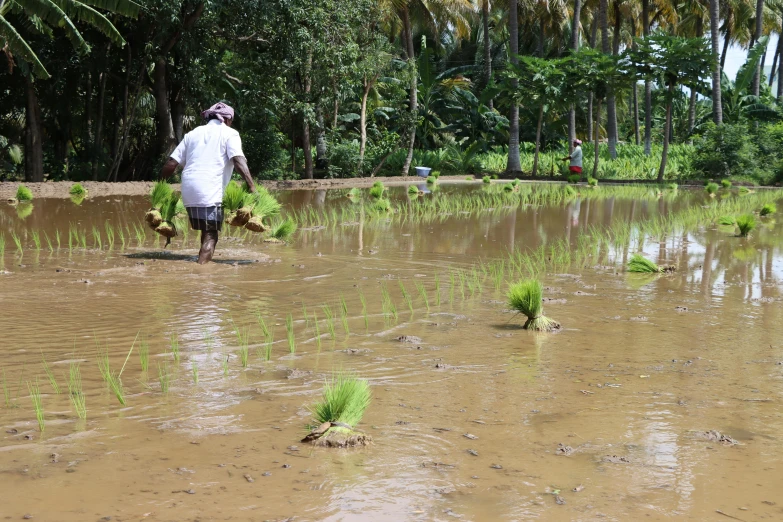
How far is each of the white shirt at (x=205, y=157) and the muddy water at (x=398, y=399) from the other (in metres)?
0.62

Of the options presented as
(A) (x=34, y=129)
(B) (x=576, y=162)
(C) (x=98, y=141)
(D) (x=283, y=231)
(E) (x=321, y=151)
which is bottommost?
(D) (x=283, y=231)

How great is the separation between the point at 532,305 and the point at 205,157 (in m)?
3.57

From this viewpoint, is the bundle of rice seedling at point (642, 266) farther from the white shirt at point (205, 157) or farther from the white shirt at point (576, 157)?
the white shirt at point (576, 157)

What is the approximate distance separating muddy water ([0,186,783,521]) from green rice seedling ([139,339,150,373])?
0.12ft

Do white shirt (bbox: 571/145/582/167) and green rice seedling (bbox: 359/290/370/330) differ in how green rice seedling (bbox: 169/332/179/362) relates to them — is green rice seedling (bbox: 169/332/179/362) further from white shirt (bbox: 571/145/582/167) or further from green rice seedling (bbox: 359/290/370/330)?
white shirt (bbox: 571/145/582/167)

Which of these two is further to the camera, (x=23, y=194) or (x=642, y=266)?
(x=23, y=194)

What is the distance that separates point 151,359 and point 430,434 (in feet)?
5.49

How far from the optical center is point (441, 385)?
395 cm

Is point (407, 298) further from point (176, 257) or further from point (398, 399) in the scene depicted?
point (176, 257)

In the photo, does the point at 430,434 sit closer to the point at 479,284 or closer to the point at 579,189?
the point at 479,284

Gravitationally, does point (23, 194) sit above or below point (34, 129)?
below

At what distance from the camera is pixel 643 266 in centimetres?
756

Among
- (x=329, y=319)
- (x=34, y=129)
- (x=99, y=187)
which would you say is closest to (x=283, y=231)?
(x=329, y=319)

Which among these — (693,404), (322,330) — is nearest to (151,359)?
(322,330)
